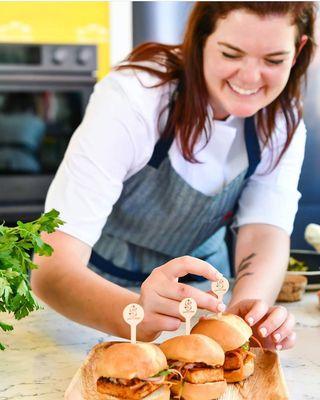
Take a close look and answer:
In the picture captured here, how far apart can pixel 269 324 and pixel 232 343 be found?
0.17 m

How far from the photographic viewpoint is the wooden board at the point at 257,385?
3.78ft

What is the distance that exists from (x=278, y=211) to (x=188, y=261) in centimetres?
63

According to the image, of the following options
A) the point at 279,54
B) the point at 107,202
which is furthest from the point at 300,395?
the point at 279,54

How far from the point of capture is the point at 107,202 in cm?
162

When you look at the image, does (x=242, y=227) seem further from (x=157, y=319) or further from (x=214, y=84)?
(x=157, y=319)

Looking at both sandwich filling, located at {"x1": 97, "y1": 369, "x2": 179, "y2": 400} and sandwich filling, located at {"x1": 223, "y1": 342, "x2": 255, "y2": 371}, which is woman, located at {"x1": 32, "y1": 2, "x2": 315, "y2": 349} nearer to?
sandwich filling, located at {"x1": 223, "y1": 342, "x2": 255, "y2": 371}

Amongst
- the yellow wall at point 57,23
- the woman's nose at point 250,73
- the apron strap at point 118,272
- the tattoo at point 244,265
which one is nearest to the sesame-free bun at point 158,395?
the tattoo at point 244,265

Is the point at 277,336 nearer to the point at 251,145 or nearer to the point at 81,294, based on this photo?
the point at 81,294

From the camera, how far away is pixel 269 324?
1.38 meters

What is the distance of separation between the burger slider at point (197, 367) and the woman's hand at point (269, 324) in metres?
0.20

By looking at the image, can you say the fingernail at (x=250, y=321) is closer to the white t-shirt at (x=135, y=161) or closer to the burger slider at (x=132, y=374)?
the burger slider at (x=132, y=374)

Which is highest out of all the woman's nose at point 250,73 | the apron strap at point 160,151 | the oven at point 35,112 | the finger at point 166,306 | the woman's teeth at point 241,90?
the woman's nose at point 250,73

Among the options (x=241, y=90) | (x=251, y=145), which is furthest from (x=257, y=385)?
(x=251, y=145)

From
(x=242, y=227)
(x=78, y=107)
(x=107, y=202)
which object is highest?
(x=107, y=202)
